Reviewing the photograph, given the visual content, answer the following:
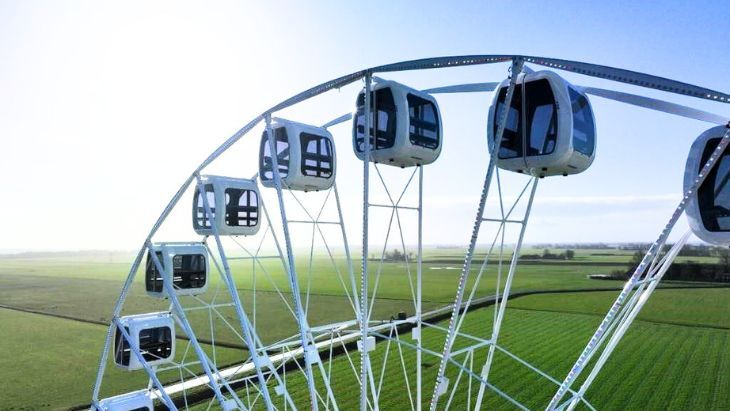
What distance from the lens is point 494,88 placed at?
38.9ft

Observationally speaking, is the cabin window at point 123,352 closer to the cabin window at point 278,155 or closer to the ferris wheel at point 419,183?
the ferris wheel at point 419,183

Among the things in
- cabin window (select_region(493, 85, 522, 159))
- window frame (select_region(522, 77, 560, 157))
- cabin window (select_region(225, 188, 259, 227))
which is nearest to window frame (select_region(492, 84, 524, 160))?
cabin window (select_region(493, 85, 522, 159))

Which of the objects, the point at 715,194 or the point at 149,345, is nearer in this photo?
the point at 715,194

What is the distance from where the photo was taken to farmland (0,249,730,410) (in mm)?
34312

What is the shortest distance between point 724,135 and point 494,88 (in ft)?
16.5

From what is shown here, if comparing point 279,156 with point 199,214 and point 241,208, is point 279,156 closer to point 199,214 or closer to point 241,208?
point 241,208

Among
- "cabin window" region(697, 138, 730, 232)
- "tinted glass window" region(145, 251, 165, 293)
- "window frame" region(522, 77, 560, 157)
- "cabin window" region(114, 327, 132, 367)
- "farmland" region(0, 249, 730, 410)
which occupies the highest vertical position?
"window frame" region(522, 77, 560, 157)

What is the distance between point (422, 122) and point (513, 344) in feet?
136

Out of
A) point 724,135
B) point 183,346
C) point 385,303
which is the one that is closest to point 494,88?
point 724,135

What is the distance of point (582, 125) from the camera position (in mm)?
11477

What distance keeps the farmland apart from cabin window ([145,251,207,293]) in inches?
520

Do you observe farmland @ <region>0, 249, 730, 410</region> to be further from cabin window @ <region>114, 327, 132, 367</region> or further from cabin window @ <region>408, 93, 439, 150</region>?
cabin window @ <region>408, 93, 439, 150</region>

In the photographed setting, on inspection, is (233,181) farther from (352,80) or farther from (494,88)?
(494,88)

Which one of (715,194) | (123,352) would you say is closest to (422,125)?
(715,194)
